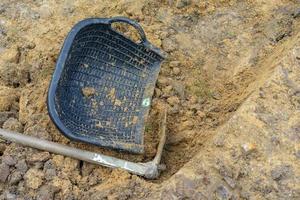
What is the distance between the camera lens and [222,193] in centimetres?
247

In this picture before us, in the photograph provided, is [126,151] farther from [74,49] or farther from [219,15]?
[219,15]

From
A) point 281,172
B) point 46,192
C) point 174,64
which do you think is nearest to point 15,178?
point 46,192

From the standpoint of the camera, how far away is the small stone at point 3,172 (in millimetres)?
2596

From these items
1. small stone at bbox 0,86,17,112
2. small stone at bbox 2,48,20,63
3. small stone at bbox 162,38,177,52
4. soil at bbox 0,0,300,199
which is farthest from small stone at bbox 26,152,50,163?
small stone at bbox 162,38,177,52

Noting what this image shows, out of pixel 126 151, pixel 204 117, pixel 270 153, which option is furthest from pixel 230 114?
pixel 126 151

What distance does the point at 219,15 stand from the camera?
136 inches

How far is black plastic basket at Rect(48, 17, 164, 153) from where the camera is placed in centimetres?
271

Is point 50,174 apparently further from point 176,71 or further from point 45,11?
point 45,11

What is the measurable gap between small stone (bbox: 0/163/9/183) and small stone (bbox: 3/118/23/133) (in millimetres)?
233

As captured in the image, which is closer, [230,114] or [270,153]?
[270,153]

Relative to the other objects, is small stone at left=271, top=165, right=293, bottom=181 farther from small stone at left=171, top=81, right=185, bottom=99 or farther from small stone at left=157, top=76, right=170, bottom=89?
small stone at left=157, top=76, right=170, bottom=89

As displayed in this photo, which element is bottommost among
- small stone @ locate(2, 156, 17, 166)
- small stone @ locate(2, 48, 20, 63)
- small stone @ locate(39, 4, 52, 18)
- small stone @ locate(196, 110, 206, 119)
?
small stone @ locate(2, 156, 17, 166)

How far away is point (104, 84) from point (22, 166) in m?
0.69

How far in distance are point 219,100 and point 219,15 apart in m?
0.68
